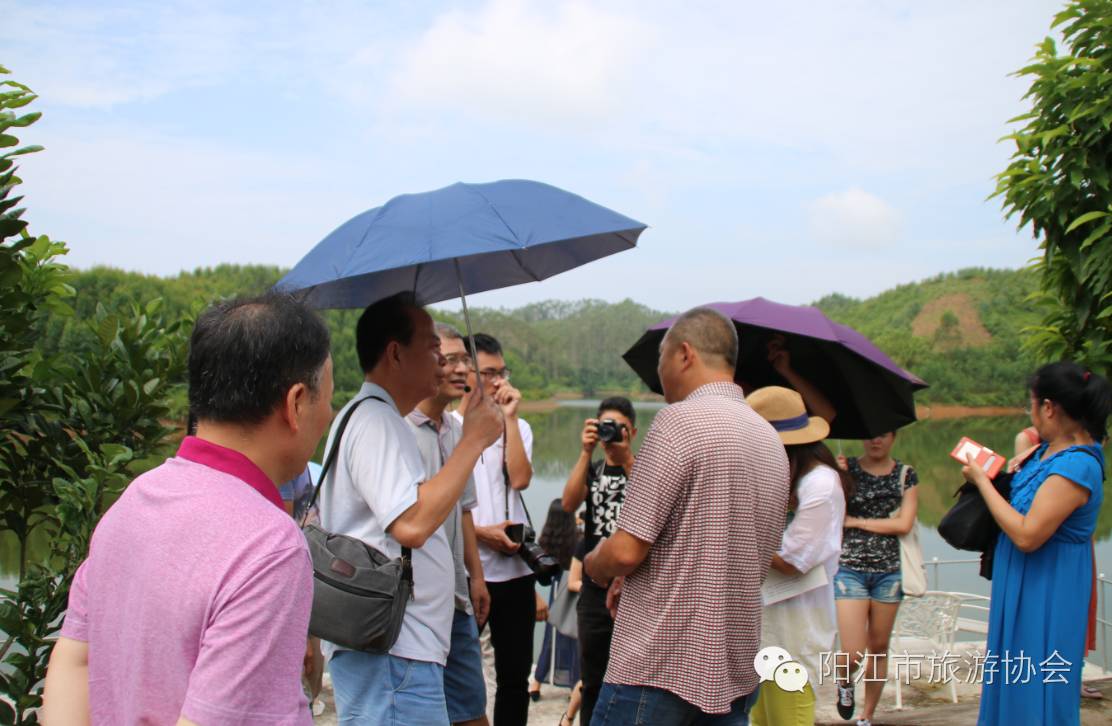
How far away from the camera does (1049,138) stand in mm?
3883

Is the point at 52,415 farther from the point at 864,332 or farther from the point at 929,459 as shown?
the point at 929,459

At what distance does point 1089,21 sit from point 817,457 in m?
2.58

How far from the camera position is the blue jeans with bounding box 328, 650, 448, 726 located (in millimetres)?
2084

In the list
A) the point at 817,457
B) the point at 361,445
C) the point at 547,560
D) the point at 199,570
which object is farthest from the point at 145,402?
the point at 817,457

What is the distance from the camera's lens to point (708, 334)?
8.17 feet

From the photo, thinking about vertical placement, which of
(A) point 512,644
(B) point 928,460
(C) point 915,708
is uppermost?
(A) point 512,644

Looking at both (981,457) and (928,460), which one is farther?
(928,460)

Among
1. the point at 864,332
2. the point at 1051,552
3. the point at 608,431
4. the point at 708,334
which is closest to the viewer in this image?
the point at 708,334

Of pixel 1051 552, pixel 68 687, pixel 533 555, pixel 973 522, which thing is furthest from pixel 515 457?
pixel 68 687

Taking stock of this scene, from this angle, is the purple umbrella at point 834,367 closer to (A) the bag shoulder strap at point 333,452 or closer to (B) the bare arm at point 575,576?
(B) the bare arm at point 575,576

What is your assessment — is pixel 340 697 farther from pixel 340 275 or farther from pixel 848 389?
pixel 848 389

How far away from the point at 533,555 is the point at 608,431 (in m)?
0.70

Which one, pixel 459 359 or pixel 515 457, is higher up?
pixel 459 359

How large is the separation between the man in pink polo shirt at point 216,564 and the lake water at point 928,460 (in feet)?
Result: 50.3
